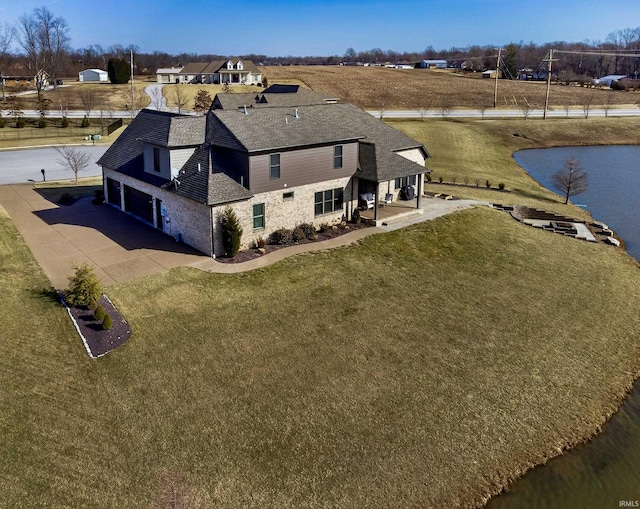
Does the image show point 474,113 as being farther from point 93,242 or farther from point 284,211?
point 93,242

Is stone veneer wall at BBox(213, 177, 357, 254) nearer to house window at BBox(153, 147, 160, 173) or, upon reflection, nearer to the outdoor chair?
the outdoor chair

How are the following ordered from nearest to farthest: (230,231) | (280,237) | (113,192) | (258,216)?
(230,231)
(258,216)
(280,237)
(113,192)

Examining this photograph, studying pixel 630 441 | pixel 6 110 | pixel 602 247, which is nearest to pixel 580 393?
pixel 630 441

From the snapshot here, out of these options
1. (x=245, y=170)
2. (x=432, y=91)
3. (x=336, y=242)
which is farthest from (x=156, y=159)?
(x=432, y=91)

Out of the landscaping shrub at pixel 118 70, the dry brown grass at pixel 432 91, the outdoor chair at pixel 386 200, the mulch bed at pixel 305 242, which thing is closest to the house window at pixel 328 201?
the mulch bed at pixel 305 242

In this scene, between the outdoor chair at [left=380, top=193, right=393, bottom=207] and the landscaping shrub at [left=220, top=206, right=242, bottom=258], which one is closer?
the landscaping shrub at [left=220, top=206, right=242, bottom=258]

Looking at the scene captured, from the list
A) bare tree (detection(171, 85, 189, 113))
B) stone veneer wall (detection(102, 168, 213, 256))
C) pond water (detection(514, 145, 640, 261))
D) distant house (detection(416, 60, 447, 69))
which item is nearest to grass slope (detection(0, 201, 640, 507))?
stone veneer wall (detection(102, 168, 213, 256))

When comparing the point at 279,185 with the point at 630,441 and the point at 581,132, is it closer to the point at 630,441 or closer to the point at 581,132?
the point at 630,441
